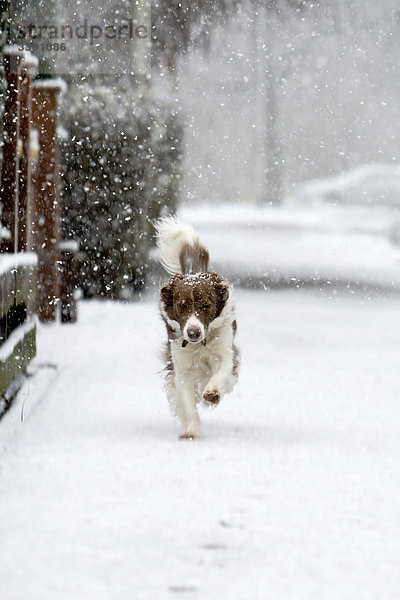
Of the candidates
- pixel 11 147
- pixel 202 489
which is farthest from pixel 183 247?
pixel 202 489

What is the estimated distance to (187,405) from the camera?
217 inches

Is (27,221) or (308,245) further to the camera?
(308,245)

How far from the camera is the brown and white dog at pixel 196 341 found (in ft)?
17.9

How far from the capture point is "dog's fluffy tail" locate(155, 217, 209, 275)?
20.2 ft

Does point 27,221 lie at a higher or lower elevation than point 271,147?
higher

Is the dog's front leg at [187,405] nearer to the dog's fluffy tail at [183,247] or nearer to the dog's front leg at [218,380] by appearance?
the dog's front leg at [218,380]

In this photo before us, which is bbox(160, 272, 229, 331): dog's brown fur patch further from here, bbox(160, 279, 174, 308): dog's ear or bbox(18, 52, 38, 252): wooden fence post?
bbox(18, 52, 38, 252): wooden fence post

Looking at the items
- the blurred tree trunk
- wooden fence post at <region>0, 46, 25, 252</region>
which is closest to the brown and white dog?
wooden fence post at <region>0, 46, 25, 252</region>

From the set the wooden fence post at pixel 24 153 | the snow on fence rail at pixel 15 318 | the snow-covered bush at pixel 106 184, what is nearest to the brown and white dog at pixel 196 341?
the snow on fence rail at pixel 15 318

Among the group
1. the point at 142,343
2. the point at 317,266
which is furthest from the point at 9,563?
the point at 317,266

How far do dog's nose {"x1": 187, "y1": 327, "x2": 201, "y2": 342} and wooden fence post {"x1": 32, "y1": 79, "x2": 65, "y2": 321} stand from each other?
16.8ft

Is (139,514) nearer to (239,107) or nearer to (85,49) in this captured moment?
(85,49)

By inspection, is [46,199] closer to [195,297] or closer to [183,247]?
[183,247]

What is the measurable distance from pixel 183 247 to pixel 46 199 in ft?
14.6
